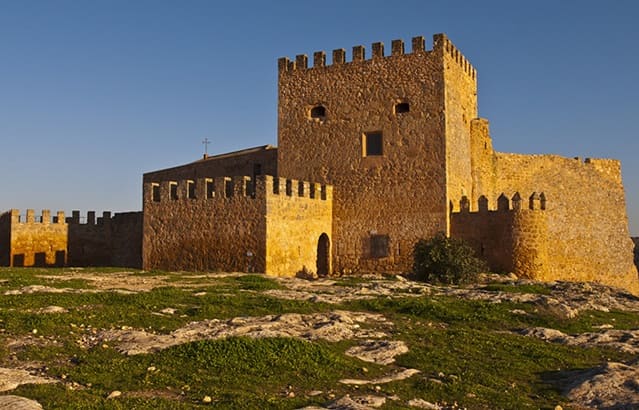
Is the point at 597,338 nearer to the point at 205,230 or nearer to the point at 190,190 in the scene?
the point at 205,230

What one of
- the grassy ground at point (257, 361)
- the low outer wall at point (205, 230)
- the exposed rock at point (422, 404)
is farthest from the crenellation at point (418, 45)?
the exposed rock at point (422, 404)

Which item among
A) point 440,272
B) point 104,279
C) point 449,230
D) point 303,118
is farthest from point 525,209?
point 104,279

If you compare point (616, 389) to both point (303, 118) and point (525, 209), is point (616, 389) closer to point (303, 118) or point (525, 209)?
point (525, 209)

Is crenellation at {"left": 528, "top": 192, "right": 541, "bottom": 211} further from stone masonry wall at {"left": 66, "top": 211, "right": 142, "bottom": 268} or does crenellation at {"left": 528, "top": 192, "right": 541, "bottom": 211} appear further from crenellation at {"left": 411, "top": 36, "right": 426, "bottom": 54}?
stone masonry wall at {"left": 66, "top": 211, "right": 142, "bottom": 268}

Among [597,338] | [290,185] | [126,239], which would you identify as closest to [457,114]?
[290,185]

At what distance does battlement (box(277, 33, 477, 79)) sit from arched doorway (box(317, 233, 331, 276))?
7.48m

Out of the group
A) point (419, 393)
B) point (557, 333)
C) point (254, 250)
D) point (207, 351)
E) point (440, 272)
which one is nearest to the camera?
point (419, 393)

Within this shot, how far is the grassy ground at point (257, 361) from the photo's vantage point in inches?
276

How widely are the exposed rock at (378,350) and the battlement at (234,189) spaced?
12671 mm

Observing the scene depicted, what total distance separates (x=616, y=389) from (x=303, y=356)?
413cm

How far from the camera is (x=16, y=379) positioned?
6.97 m

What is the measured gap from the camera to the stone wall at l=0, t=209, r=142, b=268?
99.1ft

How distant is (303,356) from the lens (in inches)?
338

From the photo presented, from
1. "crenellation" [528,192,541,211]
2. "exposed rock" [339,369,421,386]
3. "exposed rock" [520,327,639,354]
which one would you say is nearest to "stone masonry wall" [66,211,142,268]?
"crenellation" [528,192,541,211]
